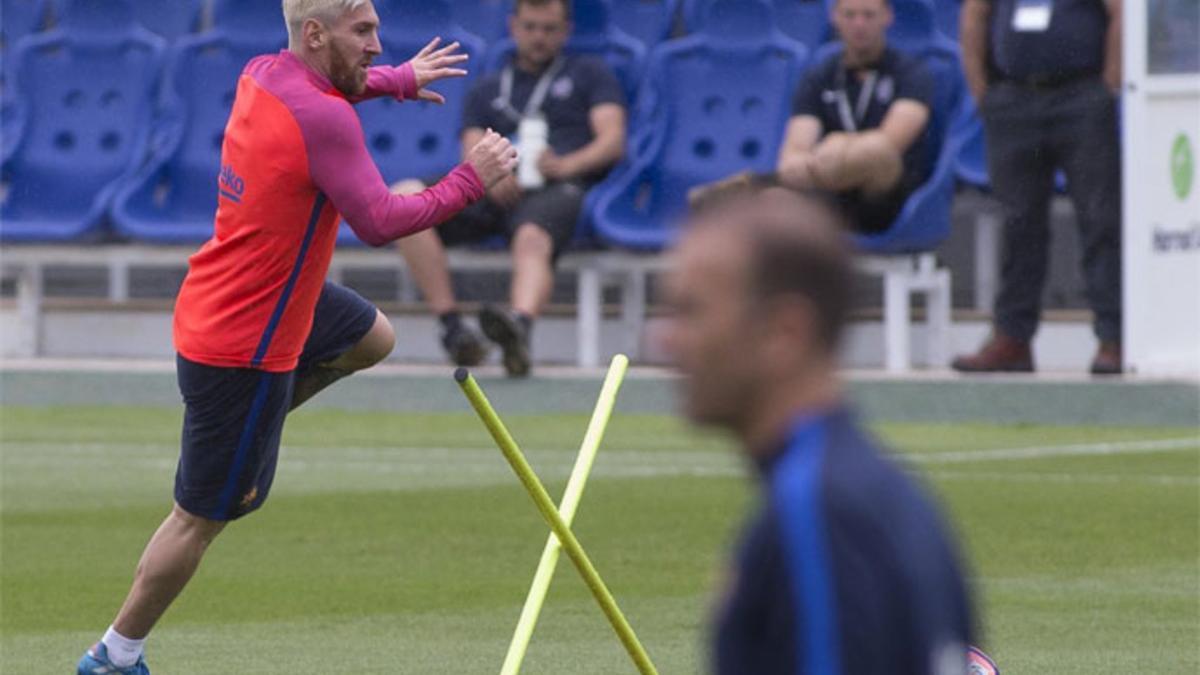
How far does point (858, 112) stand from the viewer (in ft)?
50.2

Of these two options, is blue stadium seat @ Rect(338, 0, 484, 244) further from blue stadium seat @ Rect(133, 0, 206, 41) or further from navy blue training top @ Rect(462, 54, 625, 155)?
blue stadium seat @ Rect(133, 0, 206, 41)

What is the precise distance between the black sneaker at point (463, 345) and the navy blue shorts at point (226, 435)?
849 centimetres

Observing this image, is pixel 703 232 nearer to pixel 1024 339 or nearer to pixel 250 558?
pixel 250 558

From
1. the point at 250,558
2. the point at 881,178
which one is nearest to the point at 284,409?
the point at 250,558

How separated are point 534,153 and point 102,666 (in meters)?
9.10

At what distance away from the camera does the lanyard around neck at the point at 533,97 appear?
53.1 ft

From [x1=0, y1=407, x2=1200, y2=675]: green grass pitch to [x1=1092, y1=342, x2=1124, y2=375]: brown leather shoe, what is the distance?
550mm

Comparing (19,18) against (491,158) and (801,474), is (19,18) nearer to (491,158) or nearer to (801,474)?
(491,158)

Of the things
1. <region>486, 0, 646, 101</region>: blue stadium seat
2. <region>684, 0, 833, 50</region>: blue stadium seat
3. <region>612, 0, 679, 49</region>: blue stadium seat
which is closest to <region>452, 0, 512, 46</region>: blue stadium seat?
<region>612, 0, 679, 49</region>: blue stadium seat

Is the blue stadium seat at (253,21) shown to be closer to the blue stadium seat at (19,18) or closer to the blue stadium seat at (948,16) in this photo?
the blue stadium seat at (19,18)

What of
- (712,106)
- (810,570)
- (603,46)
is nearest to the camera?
(810,570)

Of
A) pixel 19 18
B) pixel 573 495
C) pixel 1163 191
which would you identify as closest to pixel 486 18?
pixel 19 18

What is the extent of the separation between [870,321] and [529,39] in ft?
9.79

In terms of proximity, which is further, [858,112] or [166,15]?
[166,15]
